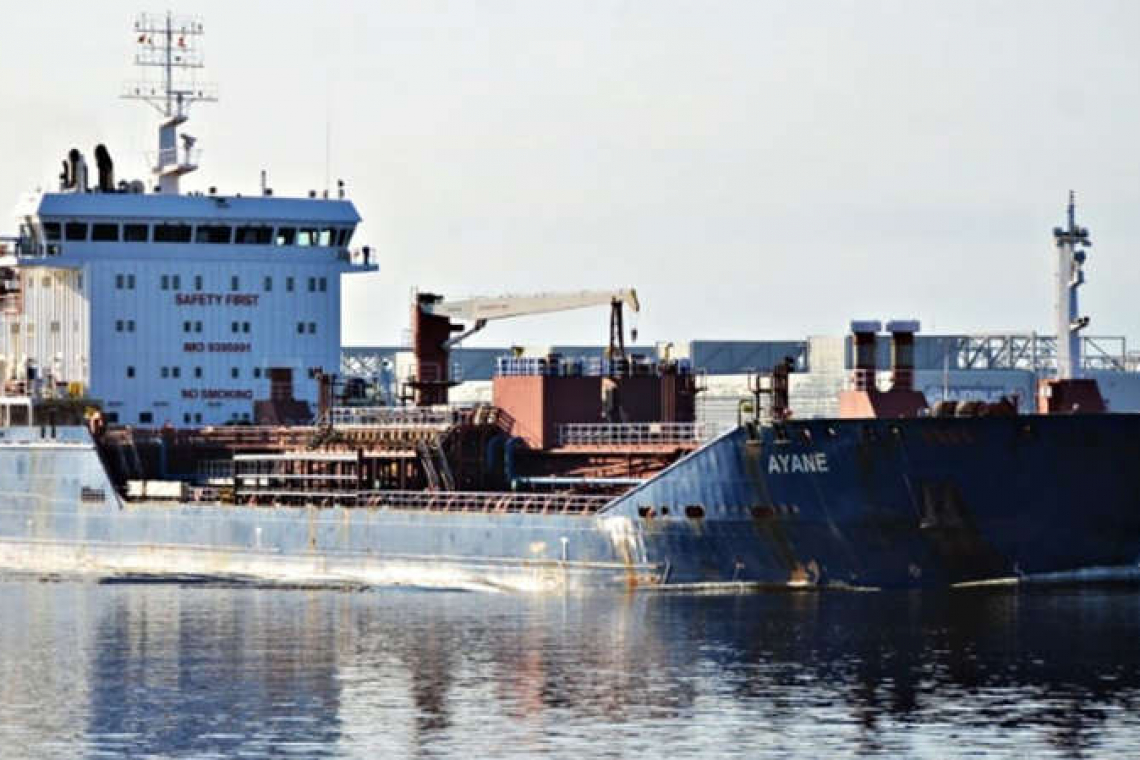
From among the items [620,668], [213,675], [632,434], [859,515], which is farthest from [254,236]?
[620,668]

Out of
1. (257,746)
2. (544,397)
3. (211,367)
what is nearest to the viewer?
(257,746)

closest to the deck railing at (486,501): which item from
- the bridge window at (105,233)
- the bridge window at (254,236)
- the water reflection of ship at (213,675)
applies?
the water reflection of ship at (213,675)

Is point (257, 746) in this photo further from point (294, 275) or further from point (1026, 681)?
point (294, 275)

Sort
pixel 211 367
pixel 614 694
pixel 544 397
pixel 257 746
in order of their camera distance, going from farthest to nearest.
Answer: pixel 211 367 → pixel 544 397 → pixel 614 694 → pixel 257 746

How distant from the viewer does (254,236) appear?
2685 inches

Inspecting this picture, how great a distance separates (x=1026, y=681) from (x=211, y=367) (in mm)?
30506

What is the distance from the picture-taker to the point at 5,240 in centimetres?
6888

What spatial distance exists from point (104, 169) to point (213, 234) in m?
3.59

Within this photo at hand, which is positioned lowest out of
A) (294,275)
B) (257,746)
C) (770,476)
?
(257,746)

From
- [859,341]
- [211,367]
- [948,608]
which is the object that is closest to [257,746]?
[948,608]

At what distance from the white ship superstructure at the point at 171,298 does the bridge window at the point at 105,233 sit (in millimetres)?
24

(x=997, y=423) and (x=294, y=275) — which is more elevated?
(x=294, y=275)

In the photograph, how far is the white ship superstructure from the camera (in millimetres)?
67312

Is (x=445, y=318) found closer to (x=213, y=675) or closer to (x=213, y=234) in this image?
(x=213, y=234)
